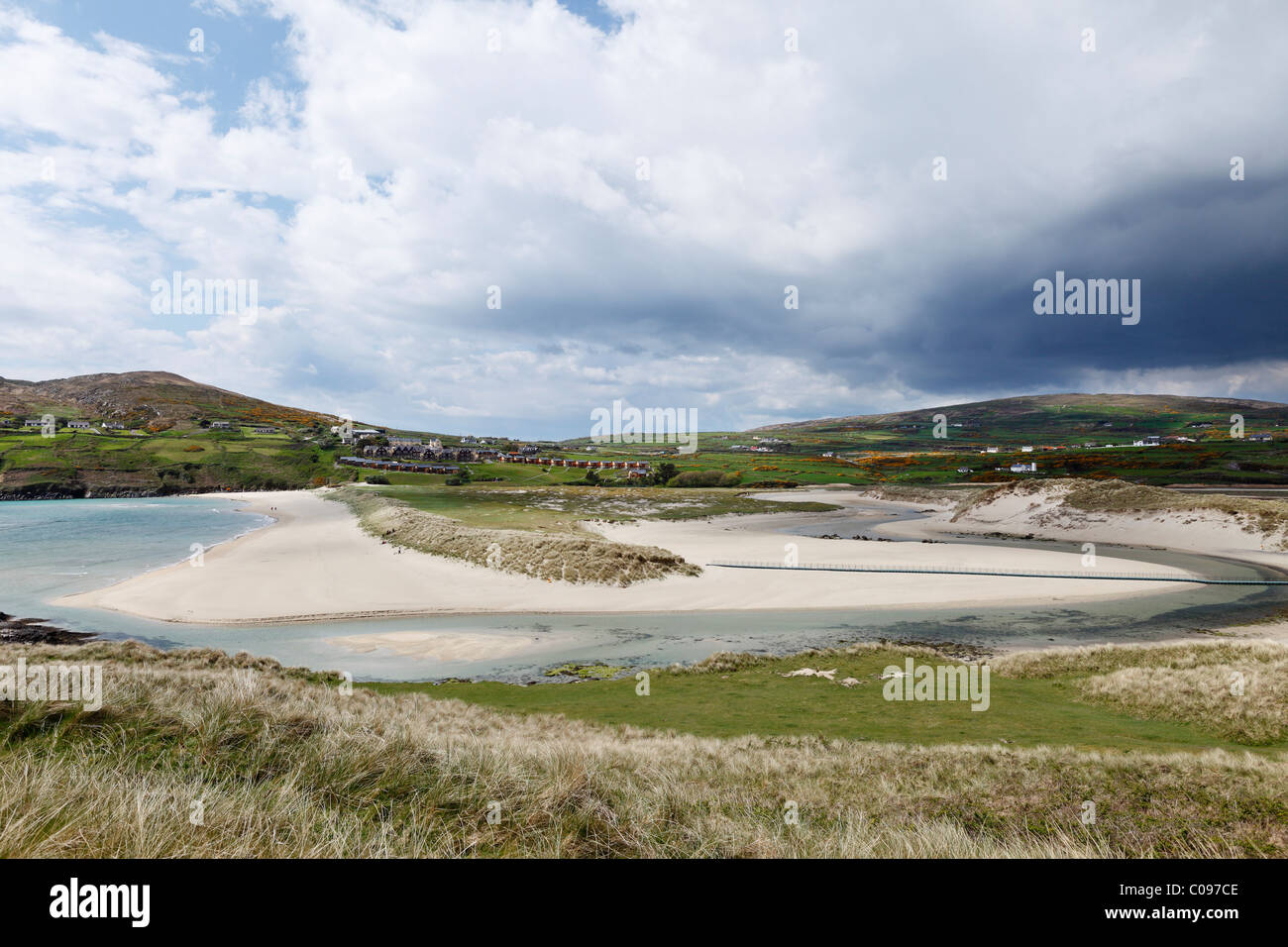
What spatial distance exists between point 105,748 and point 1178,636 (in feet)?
114

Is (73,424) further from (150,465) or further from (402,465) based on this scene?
(402,465)

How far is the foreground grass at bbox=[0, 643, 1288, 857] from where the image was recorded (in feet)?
14.9

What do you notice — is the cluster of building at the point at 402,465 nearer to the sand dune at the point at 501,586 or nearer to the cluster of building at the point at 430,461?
the cluster of building at the point at 430,461

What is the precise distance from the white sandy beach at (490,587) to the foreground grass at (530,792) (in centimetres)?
1536

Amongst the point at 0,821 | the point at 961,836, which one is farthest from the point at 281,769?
the point at 961,836

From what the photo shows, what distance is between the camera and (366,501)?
7494 centimetres

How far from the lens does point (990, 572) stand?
122 feet

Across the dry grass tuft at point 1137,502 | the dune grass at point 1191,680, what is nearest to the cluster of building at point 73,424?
the dune grass at point 1191,680

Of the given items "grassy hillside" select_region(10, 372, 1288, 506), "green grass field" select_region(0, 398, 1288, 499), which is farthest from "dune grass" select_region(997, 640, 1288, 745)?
"green grass field" select_region(0, 398, 1288, 499)

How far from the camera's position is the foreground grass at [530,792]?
4551mm

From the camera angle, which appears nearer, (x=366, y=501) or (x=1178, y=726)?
(x=1178, y=726)
